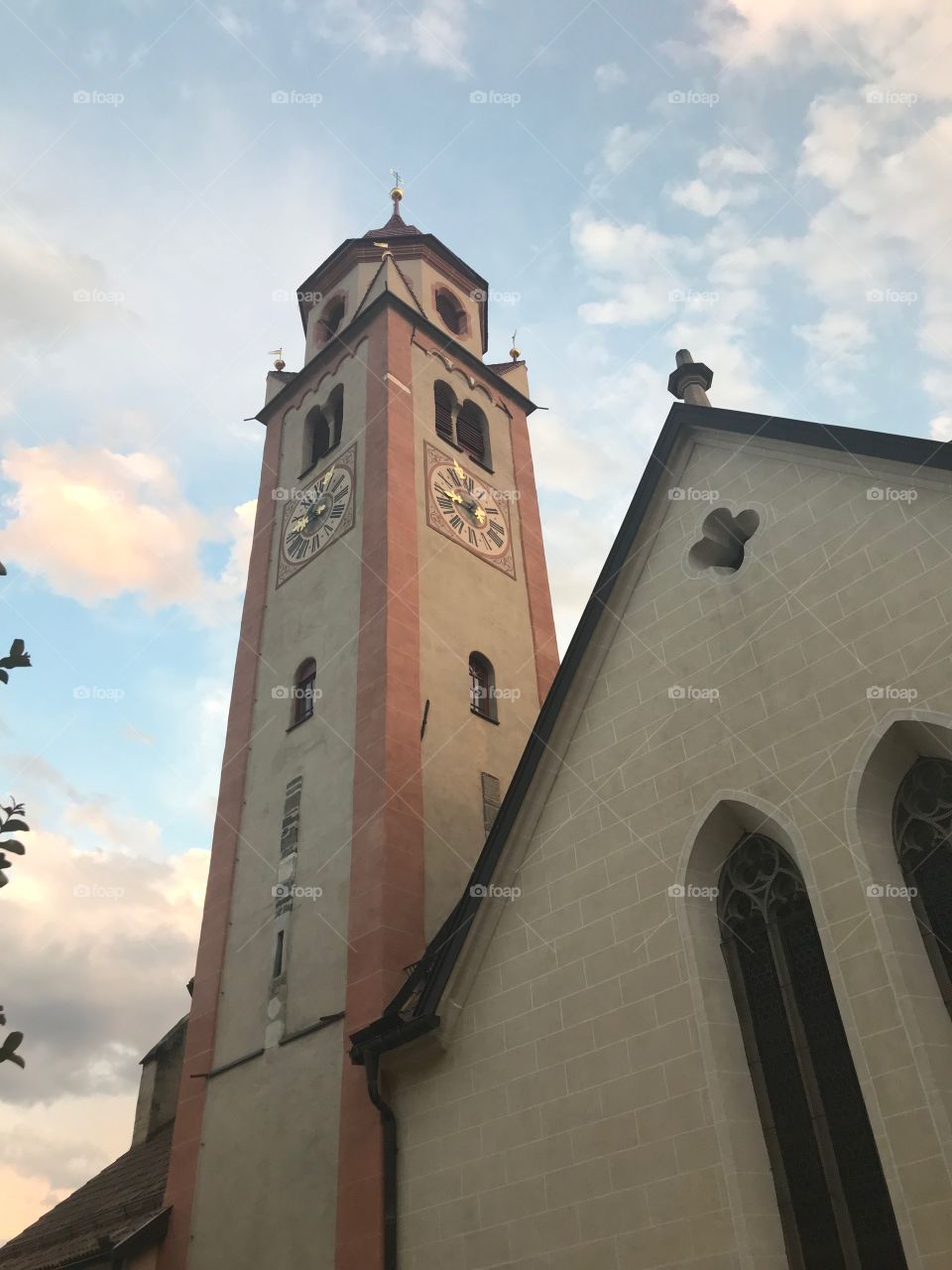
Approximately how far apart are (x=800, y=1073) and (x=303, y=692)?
11.9 meters

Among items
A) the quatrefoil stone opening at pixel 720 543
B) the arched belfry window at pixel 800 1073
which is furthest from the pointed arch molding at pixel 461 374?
the arched belfry window at pixel 800 1073

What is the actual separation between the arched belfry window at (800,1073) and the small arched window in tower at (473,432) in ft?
50.1

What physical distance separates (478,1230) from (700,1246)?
2.78m

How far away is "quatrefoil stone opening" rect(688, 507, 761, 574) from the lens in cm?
1254

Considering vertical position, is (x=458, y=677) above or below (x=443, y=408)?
below

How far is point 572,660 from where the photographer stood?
13039 mm

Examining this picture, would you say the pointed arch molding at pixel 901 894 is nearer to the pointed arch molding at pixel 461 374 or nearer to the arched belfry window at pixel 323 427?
the arched belfry window at pixel 323 427

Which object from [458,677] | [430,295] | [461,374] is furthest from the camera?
[430,295]

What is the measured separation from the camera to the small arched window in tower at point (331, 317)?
91.3ft

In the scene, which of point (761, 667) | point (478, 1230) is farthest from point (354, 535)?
point (478, 1230)

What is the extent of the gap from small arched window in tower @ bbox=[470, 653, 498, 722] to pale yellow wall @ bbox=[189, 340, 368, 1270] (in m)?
2.32

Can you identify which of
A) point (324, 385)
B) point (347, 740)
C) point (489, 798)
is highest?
point (324, 385)

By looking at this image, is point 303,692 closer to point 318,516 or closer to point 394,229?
point 318,516

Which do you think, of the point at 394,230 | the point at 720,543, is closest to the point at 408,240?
the point at 394,230
